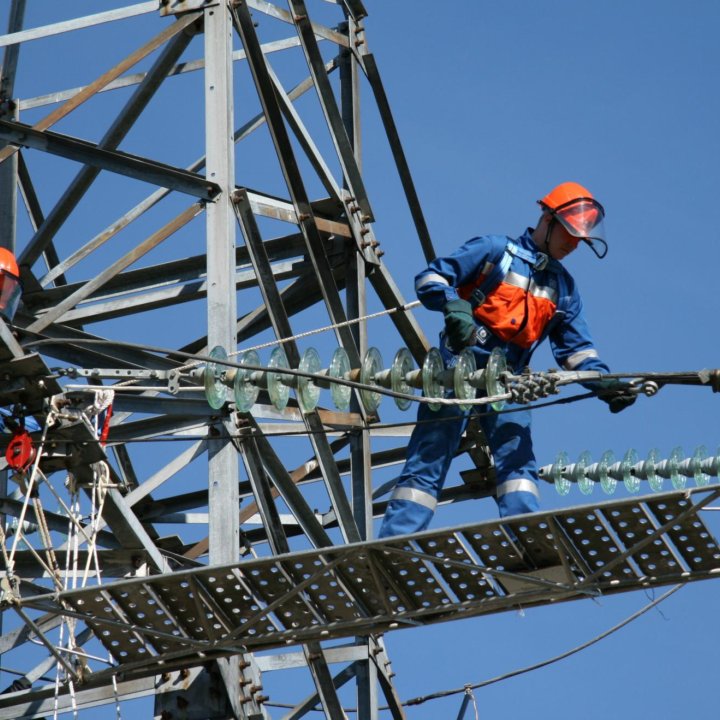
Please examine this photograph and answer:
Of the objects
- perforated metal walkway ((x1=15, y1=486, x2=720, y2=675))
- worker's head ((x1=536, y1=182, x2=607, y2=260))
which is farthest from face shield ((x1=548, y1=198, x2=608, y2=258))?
perforated metal walkway ((x1=15, y1=486, x2=720, y2=675))

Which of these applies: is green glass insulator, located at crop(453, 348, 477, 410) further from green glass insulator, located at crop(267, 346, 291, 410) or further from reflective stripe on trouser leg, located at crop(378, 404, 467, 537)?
green glass insulator, located at crop(267, 346, 291, 410)

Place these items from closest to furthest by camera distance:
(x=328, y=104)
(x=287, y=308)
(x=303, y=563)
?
(x=303, y=563) → (x=328, y=104) → (x=287, y=308)

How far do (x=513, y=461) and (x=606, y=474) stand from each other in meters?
1.02

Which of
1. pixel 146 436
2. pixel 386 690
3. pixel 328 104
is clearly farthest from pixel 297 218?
pixel 386 690

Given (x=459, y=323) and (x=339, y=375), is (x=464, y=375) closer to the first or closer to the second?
(x=459, y=323)

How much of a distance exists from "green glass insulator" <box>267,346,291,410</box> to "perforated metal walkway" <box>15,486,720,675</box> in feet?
4.65

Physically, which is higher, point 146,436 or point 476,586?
point 146,436

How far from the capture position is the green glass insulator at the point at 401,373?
14.9 m

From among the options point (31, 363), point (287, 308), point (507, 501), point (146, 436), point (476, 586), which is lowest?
point (476, 586)

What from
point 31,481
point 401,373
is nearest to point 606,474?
point 401,373

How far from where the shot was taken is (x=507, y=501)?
1541 centimetres

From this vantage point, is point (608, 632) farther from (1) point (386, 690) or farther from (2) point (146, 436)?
(2) point (146, 436)

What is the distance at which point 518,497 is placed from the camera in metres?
15.4

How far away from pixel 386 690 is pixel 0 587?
4266 mm
